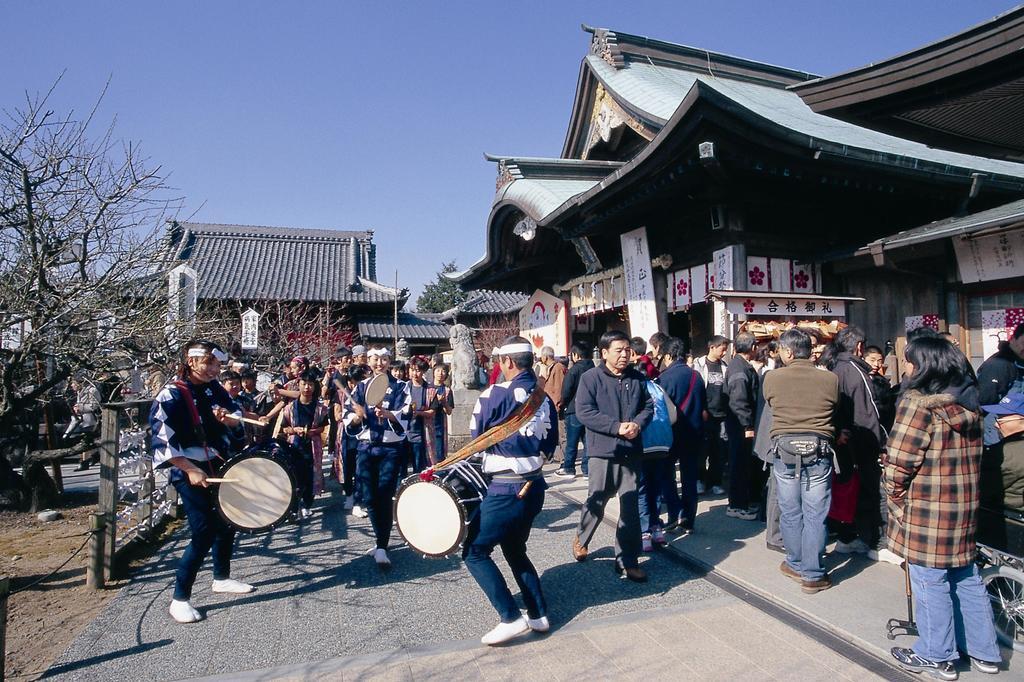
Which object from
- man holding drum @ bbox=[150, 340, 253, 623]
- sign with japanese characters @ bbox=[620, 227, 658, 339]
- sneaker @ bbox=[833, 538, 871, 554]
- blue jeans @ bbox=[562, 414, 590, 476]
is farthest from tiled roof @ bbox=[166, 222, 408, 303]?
sneaker @ bbox=[833, 538, 871, 554]

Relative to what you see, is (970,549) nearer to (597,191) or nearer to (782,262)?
(782,262)

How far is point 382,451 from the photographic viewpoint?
514 centimetres

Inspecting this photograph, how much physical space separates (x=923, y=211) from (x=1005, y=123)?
4.59 ft

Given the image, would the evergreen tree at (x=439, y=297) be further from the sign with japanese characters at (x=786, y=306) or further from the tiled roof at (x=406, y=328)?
the sign with japanese characters at (x=786, y=306)

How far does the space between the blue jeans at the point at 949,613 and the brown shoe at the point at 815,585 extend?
97 centimetres

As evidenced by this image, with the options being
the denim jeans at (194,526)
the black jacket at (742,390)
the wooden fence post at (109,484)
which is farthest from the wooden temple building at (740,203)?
the wooden fence post at (109,484)

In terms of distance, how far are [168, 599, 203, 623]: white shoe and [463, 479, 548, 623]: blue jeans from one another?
196 cm

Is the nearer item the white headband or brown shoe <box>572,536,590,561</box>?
the white headband

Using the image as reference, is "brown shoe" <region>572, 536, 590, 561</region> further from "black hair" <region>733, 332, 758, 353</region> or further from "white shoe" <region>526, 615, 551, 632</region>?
"black hair" <region>733, 332, 758, 353</region>

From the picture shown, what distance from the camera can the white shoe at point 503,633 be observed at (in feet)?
11.6

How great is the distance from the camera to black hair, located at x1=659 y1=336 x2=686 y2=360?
20.4ft

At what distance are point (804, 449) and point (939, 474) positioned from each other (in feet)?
3.37

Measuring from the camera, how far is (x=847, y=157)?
644 cm

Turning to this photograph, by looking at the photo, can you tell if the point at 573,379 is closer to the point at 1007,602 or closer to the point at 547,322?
the point at 547,322
